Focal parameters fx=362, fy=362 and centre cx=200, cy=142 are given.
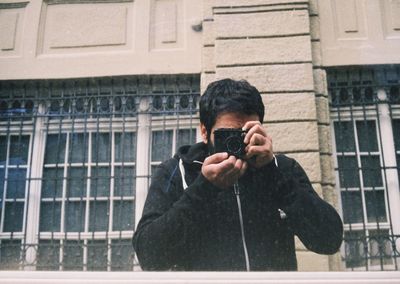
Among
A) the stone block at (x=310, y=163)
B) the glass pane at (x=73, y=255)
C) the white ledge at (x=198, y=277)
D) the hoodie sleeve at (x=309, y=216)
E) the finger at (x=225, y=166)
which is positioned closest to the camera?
the white ledge at (x=198, y=277)

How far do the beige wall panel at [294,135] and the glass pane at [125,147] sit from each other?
1.34 meters

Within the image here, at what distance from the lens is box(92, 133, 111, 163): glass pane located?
3531 mm

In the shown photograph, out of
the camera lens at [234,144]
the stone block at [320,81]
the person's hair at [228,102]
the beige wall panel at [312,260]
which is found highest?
the stone block at [320,81]

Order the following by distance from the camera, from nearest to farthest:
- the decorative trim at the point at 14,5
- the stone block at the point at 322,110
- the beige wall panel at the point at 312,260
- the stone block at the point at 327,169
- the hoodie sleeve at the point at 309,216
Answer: the hoodie sleeve at the point at 309,216, the beige wall panel at the point at 312,260, the stone block at the point at 327,169, the stone block at the point at 322,110, the decorative trim at the point at 14,5

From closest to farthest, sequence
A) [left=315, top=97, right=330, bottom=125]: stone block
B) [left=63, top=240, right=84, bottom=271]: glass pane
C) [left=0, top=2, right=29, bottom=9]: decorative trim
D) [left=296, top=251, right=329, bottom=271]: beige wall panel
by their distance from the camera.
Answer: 1. [left=296, top=251, right=329, bottom=271]: beige wall panel
2. [left=315, top=97, right=330, bottom=125]: stone block
3. [left=63, top=240, right=84, bottom=271]: glass pane
4. [left=0, top=2, right=29, bottom=9]: decorative trim

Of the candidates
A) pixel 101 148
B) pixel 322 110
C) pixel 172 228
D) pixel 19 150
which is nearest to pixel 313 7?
pixel 322 110

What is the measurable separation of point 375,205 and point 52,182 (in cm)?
303

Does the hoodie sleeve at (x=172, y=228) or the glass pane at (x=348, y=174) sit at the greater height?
the glass pane at (x=348, y=174)

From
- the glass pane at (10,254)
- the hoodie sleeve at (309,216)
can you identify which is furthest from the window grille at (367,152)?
the glass pane at (10,254)

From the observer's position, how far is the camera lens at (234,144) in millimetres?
1171

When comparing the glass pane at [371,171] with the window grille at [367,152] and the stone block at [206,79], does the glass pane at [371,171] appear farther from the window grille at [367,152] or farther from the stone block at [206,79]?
the stone block at [206,79]

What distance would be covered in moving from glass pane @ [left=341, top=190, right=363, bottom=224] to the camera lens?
7.78ft

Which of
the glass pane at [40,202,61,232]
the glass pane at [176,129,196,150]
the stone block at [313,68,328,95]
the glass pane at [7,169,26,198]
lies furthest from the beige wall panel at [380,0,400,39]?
the glass pane at [7,169,26,198]

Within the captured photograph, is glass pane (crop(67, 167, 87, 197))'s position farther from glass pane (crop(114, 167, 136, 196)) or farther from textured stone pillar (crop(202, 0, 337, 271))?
textured stone pillar (crop(202, 0, 337, 271))
